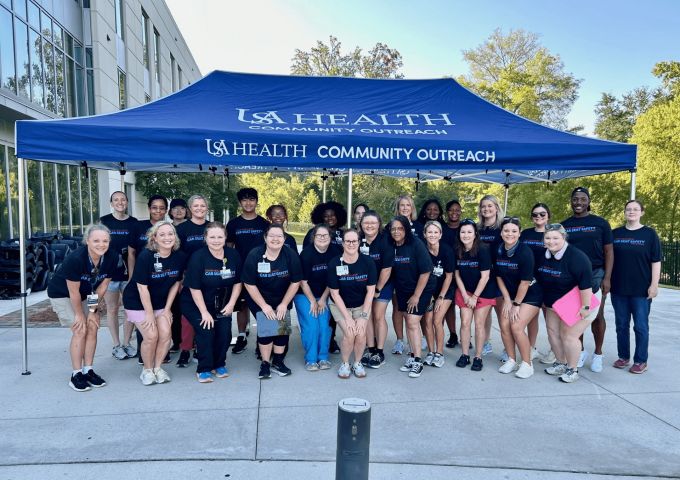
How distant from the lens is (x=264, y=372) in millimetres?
4590

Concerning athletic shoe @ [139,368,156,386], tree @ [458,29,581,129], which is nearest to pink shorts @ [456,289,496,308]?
athletic shoe @ [139,368,156,386]

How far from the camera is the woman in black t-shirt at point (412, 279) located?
472cm

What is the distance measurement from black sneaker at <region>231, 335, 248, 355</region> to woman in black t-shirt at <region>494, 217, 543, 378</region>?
298 cm

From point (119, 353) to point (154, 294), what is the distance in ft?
4.15

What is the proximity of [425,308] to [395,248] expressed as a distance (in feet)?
2.32

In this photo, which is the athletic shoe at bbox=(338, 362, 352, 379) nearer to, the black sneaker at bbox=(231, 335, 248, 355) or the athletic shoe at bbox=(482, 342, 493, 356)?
the black sneaker at bbox=(231, 335, 248, 355)

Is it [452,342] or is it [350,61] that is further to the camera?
Answer: [350,61]

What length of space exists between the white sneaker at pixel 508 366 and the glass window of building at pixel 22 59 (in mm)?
12024

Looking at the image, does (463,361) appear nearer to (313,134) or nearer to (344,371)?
(344,371)

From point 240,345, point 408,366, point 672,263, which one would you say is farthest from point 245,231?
point 672,263

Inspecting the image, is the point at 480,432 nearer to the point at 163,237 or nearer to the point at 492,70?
the point at 163,237

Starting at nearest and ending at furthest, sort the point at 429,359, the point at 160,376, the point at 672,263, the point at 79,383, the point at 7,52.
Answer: the point at 79,383 < the point at 160,376 < the point at 429,359 < the point at 7,52 < the point at 672,263

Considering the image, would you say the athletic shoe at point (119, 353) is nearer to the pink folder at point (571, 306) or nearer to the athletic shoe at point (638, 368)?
the pink folder at point (571, 306)

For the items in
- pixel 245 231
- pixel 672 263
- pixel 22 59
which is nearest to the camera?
pixel 245 231
